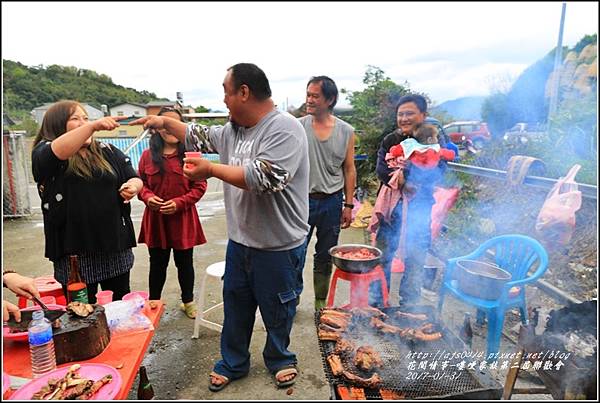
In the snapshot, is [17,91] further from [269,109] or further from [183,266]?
[269,109]

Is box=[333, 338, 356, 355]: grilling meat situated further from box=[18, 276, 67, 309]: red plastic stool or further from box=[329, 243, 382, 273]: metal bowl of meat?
box=[18, 276, 67, 309]: red plastic stool

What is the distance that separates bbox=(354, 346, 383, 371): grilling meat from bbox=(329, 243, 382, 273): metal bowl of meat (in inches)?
35.6

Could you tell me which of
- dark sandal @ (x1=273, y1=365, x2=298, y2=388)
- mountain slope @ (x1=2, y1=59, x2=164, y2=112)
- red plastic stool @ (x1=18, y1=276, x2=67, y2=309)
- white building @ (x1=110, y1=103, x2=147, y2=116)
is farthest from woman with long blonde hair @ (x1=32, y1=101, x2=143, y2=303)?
dark sandal @ (x1=273, y1=365, x2=298, y2=388)

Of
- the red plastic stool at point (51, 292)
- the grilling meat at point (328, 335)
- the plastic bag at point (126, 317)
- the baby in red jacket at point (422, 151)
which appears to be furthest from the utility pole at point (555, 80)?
the red plastic stool at point (51, 292)

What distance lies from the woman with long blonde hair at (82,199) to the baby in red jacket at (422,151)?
8.06 ft

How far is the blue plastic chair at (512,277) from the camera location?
3.07 meters

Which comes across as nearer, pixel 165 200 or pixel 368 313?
pixel 368 313

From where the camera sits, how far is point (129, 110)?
120 inches

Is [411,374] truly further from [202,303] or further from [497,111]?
[497,111]

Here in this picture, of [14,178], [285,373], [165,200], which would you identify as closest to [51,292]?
[165,200]

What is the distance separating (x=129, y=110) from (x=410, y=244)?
295 centimetres

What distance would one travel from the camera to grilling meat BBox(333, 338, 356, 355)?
2686 mm

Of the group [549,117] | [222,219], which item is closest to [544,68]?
[549,117]

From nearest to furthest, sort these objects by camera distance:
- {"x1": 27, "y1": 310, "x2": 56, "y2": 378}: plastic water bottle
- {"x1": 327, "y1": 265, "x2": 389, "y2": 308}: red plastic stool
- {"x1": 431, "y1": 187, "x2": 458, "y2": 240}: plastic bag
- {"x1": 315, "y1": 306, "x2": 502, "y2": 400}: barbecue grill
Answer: {"x1": 27, "y1": 310, "x2": 56, "y2": 378}: plastic water bottle → {"x1": 315, "y1": 306, "x2": 502, "y2": 400}: barbecue grill → {"x1": 327, "y1": 265, "x2": 389, "y2": 308}: red plastic stool → {"x1": 431, "y1": 187, "x2": 458, "y2": 240}: plastic bag
